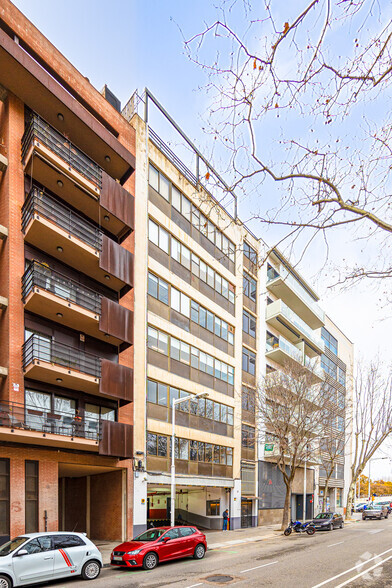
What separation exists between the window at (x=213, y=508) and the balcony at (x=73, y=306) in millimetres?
15899

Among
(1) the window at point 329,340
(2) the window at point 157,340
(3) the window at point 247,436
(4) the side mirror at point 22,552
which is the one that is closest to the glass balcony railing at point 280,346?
(3) the window at point 247,436

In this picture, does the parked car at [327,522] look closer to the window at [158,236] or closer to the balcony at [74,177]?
the window at [158,236]

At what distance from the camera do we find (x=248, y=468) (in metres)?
37.0

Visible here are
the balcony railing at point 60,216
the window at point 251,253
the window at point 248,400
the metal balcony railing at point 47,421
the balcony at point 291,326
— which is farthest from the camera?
the balcony at point 291,326

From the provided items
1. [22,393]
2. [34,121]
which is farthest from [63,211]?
[22,393]

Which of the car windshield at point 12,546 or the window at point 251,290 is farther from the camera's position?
the window at point 251,290

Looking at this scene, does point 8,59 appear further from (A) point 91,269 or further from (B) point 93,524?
(B) point 93,524

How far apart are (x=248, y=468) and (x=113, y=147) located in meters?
25.0

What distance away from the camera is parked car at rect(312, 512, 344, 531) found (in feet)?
107

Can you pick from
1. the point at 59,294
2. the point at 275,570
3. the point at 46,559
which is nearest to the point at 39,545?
the point at 46,559

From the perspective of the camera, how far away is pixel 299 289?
160 feet

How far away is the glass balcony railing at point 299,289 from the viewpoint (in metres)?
44.5

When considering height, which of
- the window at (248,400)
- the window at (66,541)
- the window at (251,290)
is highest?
the window at (251,290)

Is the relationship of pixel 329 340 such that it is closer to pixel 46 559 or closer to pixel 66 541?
pixel 66 541
